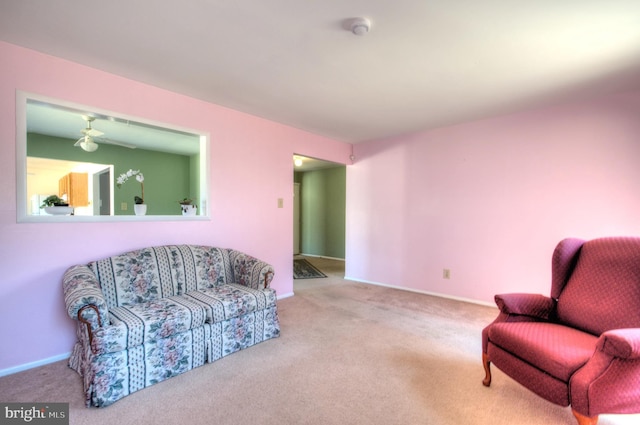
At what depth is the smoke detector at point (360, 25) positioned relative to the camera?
1.74m

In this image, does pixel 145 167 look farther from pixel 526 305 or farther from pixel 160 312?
pixel 526 305

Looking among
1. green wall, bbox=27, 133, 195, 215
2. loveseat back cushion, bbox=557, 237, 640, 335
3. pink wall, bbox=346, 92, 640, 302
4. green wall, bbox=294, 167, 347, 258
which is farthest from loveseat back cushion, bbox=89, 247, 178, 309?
green wall, bbox=294, 167, 347, 258

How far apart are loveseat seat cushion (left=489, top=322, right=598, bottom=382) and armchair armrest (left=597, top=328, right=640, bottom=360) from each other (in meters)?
0.16

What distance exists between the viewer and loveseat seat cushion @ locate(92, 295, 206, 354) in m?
1.73

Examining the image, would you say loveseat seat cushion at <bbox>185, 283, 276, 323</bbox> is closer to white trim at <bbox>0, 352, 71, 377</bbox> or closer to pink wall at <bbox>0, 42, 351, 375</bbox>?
pink wall at <bbox>0, 42, 351, 375</bbox>

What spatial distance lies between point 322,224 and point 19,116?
5933mm

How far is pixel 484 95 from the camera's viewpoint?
2.87 meters

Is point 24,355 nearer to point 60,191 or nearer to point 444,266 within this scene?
A: point 444,266

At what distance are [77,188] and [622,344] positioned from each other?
7157 mm

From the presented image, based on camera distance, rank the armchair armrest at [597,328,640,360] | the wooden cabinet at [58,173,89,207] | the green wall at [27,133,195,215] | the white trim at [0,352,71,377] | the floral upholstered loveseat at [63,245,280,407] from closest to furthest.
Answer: the armchair armrest at [597,328,640,360] < the floral upholstered loveseat at [63,245,280,407] < the white trim at [0,352,71,377] < the green wall at [27,133,195,215] < the wooden cabinet at [58,173,89,207]

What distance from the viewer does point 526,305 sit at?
192cm

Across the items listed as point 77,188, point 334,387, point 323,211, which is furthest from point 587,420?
point 77,188

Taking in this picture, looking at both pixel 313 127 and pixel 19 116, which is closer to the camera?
pixel 19 116

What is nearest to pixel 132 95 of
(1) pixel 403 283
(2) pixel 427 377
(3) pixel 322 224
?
(2) pixel 427 377
